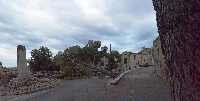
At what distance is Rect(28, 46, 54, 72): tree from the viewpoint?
23.5m

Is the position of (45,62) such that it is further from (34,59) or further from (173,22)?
(173,22)

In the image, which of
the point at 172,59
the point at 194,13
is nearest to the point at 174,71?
the point at 172,59

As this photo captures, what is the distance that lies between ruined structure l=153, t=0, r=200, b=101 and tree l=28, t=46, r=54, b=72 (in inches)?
A: 1012

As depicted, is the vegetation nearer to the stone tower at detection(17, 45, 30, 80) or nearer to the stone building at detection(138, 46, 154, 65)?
the stone tower at detection(17, 45, 30, 80)

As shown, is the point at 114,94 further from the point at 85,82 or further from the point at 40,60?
the point at 40,60

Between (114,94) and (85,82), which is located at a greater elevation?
(114,94)

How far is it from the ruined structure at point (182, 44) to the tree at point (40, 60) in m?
25.7

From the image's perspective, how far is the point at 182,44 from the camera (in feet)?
4.84

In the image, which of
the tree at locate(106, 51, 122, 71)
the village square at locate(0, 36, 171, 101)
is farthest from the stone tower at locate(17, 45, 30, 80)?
the tree at locate(106, 51, 122, 71)

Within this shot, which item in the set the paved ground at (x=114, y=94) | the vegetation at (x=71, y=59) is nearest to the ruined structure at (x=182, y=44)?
the paved ground at (x=114, y=94)

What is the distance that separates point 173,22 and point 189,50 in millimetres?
441

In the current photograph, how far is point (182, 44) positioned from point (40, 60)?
26.1 m

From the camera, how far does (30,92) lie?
926 centimetres

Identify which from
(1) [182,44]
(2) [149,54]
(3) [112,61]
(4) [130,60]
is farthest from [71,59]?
(2) [149,54]
